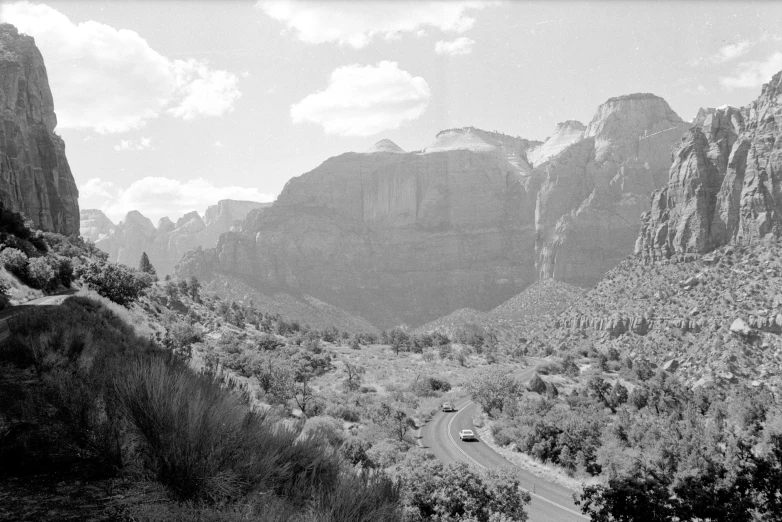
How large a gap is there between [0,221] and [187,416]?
58.4 metres

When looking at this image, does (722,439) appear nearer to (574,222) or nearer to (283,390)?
(283,390)

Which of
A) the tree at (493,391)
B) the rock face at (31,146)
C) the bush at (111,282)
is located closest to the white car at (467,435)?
the tree at (493,391)

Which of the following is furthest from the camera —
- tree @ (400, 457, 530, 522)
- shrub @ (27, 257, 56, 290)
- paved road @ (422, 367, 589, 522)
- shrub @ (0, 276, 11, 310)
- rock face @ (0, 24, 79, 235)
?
rock face @ (0, 24, 79, 235)

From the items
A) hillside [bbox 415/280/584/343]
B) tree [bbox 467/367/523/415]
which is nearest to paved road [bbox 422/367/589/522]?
tree [bbox 467/367/523/415]

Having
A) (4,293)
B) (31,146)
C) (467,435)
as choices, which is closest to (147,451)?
(4,293)

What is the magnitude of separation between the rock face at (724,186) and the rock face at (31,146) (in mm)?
114846

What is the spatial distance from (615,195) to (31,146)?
17616cm

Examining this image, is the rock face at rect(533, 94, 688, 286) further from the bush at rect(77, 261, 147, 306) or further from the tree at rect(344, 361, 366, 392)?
the bush at rect(77, 261, 147, 306)

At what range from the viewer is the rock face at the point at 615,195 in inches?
6777

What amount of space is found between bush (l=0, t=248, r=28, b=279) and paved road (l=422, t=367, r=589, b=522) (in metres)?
33.2

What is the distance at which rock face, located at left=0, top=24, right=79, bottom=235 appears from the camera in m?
85.2

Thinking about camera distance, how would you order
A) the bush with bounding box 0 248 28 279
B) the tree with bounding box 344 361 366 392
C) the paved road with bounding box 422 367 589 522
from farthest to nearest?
the tree with bounding box 344 361 366 392, the bush with bounding box 0 248 28 279, the paved road with bounding box 422 367 589 522

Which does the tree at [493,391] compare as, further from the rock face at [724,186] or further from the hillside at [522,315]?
the hillside at [522,315]

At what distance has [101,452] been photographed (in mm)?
6289
